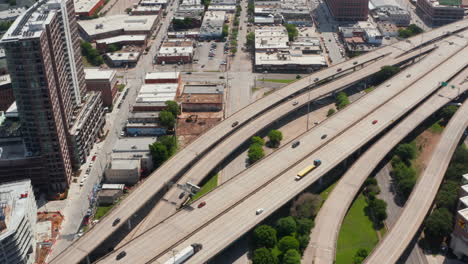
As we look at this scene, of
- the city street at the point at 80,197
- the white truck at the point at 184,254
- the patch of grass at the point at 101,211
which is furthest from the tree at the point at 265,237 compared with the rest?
the city street at the point at 80,197

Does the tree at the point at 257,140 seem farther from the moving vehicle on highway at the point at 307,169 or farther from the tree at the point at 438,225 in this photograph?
the tree at the point at 438,225

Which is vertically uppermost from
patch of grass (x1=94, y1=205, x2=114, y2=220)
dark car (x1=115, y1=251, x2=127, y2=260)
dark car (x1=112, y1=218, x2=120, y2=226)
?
dark car (x1=115, y1=251, x2=127, y2=260)

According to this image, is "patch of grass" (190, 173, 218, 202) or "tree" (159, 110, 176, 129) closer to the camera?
"patch of grass" (190, 173, 218, 202)

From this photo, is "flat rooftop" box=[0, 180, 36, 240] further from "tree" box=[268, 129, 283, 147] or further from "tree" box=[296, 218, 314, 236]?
"tree" box=[268, 129, 283, 147]

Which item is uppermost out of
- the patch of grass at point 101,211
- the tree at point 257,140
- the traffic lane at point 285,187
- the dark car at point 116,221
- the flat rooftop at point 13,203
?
the flat rooftop at point 13,203

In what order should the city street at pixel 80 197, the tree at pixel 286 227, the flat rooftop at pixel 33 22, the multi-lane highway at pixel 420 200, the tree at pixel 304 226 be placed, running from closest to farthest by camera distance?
the multi-lane highway at pixel 420 200 → the tree at pixel 304 226 → the tree at pixel 286 227 → the city street at pixel 80 197 → the flat rooftop at pixel 33 22

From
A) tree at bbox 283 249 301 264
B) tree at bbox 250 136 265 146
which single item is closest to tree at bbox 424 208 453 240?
tree at bbox 283 249 301 264
